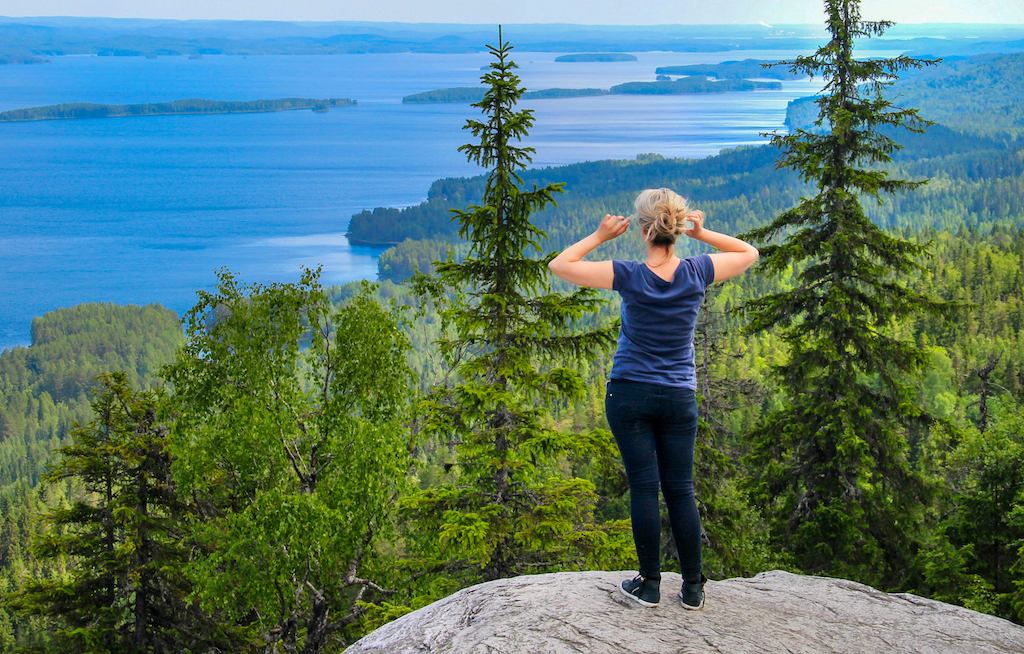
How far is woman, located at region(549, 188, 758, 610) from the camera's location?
480 centimetres

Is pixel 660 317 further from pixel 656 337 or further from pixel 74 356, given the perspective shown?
pixel 74 356

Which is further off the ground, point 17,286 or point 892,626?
point 892,626

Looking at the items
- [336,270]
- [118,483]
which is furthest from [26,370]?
[118,483]

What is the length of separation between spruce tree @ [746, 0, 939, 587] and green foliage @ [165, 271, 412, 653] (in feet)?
24.3

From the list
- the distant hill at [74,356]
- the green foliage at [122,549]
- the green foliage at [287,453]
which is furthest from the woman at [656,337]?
the distant hill at [74,356]

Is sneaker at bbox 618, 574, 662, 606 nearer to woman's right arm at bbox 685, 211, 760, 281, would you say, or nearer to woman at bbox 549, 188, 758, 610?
woman at bbox 549, 188, 758, 610

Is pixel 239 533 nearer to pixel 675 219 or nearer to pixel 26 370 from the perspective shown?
pixel 675 219

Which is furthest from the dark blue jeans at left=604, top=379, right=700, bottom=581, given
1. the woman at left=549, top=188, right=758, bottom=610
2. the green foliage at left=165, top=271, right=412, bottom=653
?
the green foliage at left=165, top=271, right=412, bottom=653

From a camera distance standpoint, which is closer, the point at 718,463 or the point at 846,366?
the point at 846,366

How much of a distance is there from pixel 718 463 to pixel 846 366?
170 inches

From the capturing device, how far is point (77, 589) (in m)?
15.1

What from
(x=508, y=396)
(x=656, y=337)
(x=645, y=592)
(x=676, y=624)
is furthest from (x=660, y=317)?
(x=508, y=396)

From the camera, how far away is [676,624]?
5.17 metres

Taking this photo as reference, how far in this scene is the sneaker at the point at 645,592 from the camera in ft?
17.6
